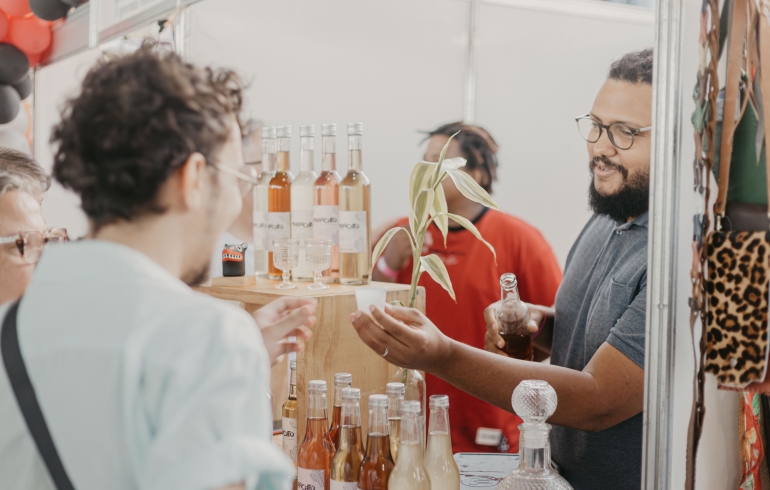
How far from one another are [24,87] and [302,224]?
2.87m

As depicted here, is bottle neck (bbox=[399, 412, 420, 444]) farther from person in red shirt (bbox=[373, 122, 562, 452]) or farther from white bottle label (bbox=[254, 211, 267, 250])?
person in red shirt (bbox=[373, 122, 562, 452])

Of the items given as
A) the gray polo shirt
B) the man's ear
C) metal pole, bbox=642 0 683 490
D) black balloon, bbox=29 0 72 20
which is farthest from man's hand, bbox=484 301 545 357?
black balloon, bbox=29 0 72 20

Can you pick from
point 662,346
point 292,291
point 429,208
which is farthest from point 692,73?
point 292,291

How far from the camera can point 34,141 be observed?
3.79m

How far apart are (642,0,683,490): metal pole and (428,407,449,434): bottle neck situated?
32 centimetres

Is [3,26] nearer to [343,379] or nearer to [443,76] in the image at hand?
[443,76]

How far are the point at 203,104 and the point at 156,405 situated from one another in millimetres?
344

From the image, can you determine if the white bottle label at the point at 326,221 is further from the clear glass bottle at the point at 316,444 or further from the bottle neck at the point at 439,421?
the bottle neck at the point at 439,421

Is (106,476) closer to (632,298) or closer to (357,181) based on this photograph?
(357,181)

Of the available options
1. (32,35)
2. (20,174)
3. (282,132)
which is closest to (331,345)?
(282,132)

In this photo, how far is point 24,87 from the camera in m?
3.78

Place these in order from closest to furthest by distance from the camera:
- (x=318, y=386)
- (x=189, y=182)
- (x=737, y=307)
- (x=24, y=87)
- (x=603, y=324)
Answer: (x=189, y=182) → (x=737, y=307) → (x=318, y=386) → (x=603, y=324) → (x=24, y=87)

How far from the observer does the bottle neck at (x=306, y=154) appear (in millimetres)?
1574

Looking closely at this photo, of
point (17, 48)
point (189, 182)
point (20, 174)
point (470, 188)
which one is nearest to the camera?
point (189, 182)
